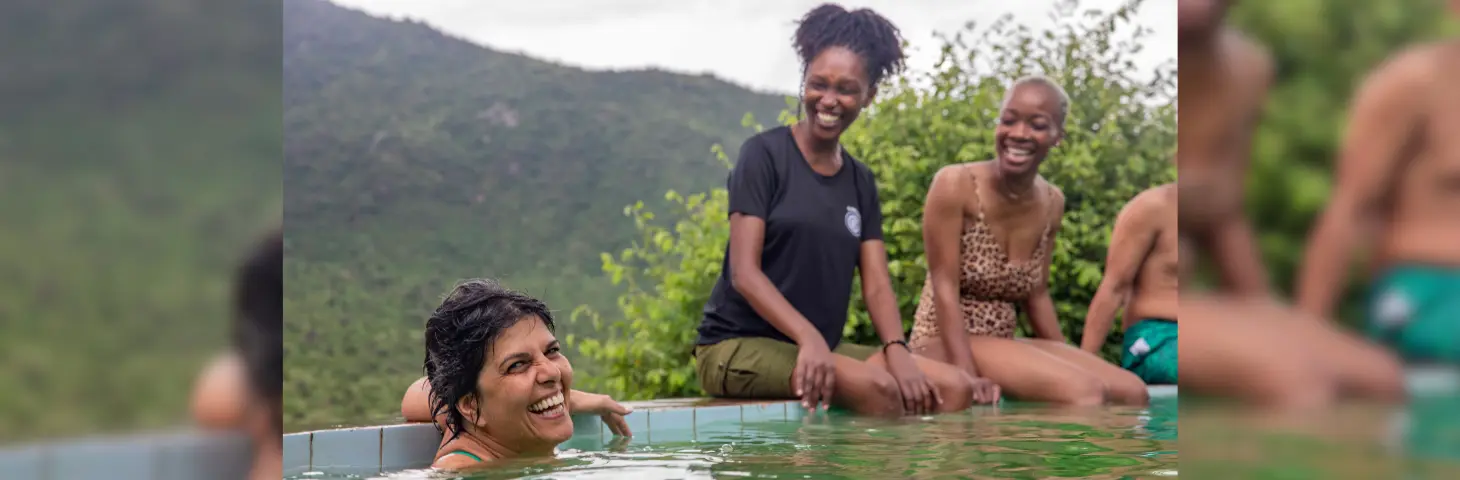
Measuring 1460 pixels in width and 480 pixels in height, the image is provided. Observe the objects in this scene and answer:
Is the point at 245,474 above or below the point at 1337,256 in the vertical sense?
below

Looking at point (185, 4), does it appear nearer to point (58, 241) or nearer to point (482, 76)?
point (58, 241)

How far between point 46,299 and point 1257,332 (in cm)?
76

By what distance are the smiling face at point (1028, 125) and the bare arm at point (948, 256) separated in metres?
0.32

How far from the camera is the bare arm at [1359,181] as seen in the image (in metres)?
0.44

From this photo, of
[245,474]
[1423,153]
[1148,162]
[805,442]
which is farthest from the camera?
[1148,162]

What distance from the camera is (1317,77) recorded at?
44cm

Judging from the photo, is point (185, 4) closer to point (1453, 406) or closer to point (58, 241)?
point (58, 241)

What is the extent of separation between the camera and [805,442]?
373 cm

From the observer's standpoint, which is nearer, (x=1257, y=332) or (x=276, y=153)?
(x=1257, y=332)

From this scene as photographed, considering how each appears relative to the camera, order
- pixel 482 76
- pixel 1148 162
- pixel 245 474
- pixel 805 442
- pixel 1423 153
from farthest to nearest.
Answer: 1. pixel 482 76
2. pixel 1148 162
3. pixel 805 442
4. pixel 245 474
5. pixel 1423 153

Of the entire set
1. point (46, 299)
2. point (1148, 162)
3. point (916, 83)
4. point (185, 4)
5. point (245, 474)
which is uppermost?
point (916, 83)

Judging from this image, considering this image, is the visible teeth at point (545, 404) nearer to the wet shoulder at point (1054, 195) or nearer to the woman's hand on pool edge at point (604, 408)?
the woman's hand on pool edge at point (604, 408)

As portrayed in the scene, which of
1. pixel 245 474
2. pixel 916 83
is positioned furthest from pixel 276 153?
pixel 916 83

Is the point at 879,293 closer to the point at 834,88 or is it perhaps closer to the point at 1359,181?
the point at 834,88
